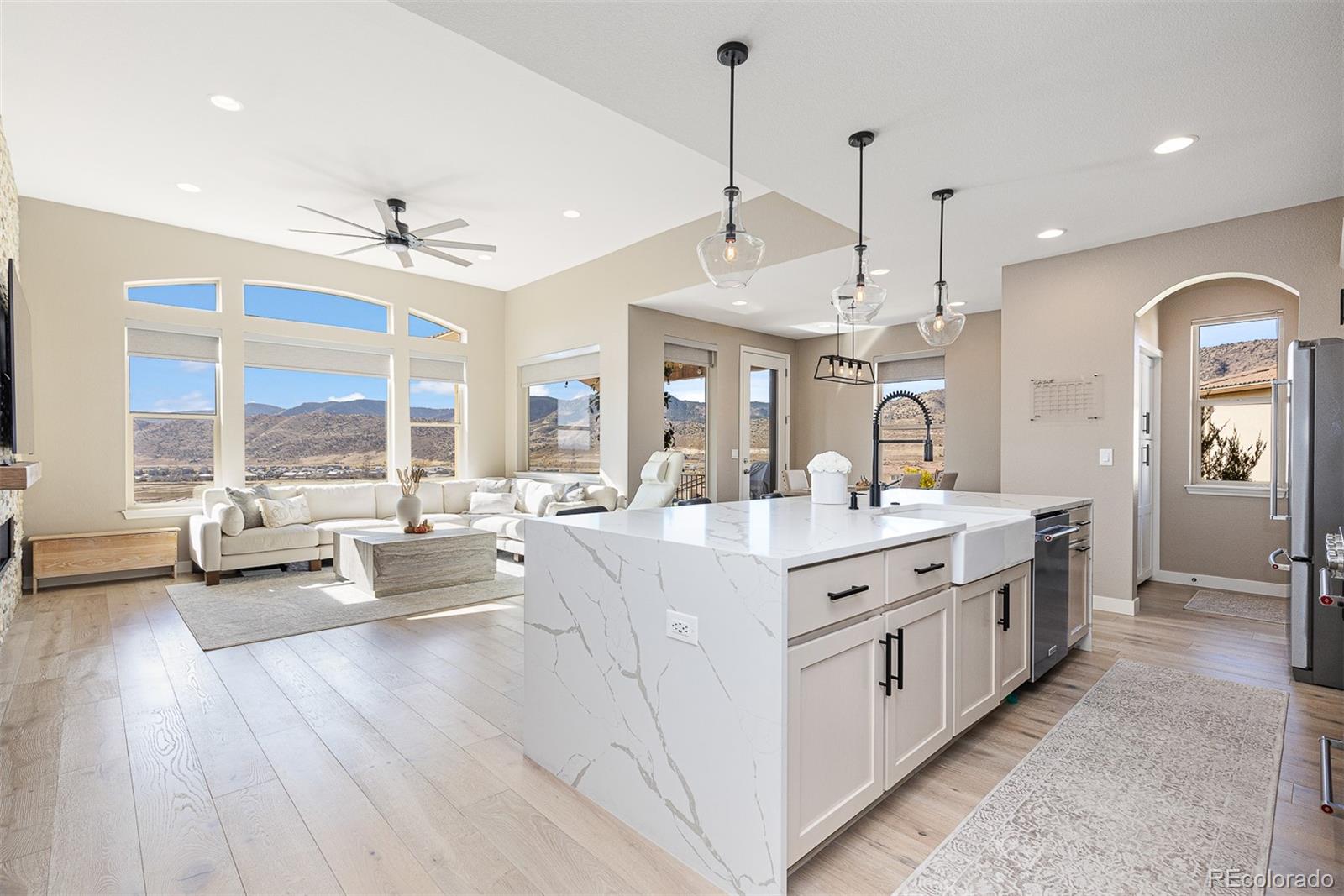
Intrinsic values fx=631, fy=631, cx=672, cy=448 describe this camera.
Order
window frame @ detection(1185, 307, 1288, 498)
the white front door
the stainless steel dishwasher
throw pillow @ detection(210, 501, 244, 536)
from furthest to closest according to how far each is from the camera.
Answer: the white front door < throw pillow @ detection(210, 501, 244, 536) < window frame @ detection(1185, 307, 1288, 498) < the stainless steel dishwasher

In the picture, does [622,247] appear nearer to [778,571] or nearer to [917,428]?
[917,428]

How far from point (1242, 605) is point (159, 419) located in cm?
928

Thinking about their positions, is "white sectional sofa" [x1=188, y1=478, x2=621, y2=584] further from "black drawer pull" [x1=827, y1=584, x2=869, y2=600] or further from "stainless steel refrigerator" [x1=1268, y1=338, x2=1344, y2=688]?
"stainless steel refrigerator" [x1=1268, y1=338, x2=1344, y2=688]

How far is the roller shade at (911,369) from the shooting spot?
763 cm

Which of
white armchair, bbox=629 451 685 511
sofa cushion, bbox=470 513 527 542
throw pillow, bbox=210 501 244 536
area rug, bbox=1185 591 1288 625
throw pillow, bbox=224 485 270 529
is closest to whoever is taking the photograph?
area rug, bbox=1185 591 1288 625

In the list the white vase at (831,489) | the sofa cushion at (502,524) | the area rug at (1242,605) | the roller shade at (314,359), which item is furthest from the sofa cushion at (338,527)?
the area rug at (1242,605)

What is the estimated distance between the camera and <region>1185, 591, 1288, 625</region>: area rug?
4.27m

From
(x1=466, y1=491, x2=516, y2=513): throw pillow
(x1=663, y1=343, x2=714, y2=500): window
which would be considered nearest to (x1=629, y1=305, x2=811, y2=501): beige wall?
(x1=663, y1=343, x2=714, y2=500): window

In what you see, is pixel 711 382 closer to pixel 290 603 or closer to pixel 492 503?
pixel 492 503

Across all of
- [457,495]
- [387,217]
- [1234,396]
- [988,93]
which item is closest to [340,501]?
[457,495]

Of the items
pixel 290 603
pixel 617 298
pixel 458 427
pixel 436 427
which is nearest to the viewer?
pixel 290 603

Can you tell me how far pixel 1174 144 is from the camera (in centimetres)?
303

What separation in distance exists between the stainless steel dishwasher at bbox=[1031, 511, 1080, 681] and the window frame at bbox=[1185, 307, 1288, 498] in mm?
2980

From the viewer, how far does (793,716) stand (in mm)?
1560
